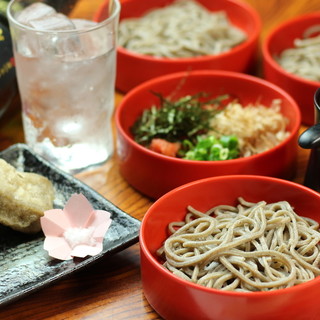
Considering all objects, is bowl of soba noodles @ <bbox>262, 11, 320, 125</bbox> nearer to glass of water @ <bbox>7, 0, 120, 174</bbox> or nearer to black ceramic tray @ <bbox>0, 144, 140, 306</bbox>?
glass of water @ <bbox>7, 0, 120, 174</bbox>

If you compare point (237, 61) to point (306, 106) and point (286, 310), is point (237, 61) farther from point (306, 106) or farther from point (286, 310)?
A: point (286, 310)

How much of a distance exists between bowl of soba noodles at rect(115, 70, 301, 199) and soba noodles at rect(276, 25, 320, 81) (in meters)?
0.23

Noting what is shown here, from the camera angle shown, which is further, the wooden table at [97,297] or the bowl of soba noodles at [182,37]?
the bowl of soba noodles at [182,37]

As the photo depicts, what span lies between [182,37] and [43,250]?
109cm

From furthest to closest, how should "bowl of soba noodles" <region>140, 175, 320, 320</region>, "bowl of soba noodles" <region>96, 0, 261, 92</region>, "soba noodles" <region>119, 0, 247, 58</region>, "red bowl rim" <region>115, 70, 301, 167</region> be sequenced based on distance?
1. "soba noodles" <region>119, 0, 247, 58</region>
2. "bowl of soba noodles" <region>96, 0, 261, 92</region>
3. "red bowl rim" <region>115, 70, 301, 167</region>
4. "bowl of soba noodles" <region>140, 175, 320, 320</region>

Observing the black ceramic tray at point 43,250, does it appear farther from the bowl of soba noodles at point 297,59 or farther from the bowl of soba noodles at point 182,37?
the bowl of soba noodles at point 297,59

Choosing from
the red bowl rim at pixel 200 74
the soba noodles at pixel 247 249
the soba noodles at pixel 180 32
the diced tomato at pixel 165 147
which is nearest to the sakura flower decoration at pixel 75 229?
the soba noodles at pixel 247 249

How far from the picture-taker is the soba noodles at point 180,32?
2.27 metres

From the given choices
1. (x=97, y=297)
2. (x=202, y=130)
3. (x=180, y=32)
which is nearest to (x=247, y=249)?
(x=97, y=297)

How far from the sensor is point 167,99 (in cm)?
203

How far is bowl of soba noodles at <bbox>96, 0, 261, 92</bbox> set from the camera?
6.98ft

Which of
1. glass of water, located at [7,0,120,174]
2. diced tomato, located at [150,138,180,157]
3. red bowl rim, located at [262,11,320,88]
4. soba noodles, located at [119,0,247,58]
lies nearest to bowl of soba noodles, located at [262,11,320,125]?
red bowl rim, located at [262,11,320,88]

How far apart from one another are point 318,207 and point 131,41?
3.55 feet

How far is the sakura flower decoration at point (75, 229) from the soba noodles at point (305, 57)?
3.15ft
